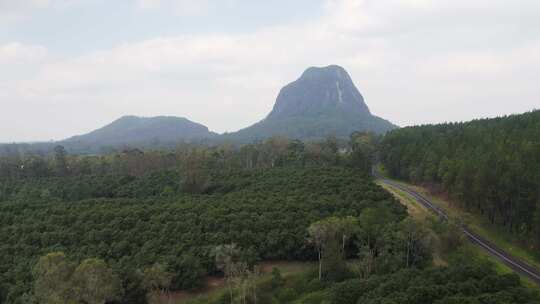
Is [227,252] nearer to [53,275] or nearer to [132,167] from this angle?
[53,275]

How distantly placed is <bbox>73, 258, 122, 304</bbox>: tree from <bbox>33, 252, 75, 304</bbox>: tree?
0.61 m

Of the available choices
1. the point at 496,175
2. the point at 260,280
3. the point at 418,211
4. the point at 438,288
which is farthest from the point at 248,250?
the point at 496,175

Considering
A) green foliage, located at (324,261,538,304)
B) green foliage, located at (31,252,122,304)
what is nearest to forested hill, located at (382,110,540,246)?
green foliage, located at (324,261,538,304)

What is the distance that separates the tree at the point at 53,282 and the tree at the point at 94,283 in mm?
615

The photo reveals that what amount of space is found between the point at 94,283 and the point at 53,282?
3.50m

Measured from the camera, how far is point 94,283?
24375mm

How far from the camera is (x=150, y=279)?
26641 millimetres

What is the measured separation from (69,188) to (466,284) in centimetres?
6422

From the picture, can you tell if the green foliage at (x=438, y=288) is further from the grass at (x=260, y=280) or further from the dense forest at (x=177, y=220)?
the dense forest at (x=177, y=220)

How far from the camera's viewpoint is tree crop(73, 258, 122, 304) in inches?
965

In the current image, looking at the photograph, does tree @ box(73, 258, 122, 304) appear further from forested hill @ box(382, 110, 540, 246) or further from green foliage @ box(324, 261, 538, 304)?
forested hill @ box(382, 110, 540, 246)

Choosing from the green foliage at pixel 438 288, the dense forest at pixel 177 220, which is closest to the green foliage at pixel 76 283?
the dense forest at pixel 177 220

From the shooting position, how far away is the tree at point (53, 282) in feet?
80.4

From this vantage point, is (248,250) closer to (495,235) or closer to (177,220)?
(177,220)
